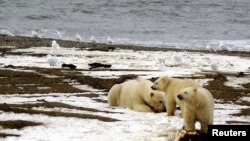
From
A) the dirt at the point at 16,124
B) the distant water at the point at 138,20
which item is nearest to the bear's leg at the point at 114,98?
the dirt at the point at 16,124

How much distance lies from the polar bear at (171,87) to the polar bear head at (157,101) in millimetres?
424

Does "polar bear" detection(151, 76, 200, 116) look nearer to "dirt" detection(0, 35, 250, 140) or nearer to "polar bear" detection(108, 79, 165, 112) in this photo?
"polar bear" detection(108, 79, 165, 112)

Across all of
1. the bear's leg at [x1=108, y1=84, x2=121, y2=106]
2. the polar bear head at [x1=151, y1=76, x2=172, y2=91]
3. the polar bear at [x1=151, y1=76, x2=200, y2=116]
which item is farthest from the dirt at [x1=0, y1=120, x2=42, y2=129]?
the bear's leg at [x1=108, y1=84, x2=121, y2=106]

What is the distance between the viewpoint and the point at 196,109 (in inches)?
432

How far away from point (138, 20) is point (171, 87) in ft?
200

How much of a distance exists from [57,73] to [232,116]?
847 cm

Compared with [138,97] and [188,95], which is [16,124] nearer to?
[188,95]

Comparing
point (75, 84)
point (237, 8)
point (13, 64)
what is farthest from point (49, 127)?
point (237, 8)

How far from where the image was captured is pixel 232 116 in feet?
42.7

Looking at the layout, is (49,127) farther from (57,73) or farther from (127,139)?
(57,73)

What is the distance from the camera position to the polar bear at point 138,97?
1393 cm

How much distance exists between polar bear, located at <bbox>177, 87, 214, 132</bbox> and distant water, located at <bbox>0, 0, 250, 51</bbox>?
34.1m

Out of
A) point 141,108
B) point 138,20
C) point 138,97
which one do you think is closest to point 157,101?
point 141,108

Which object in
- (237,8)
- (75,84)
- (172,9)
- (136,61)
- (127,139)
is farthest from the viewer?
(237,8)
